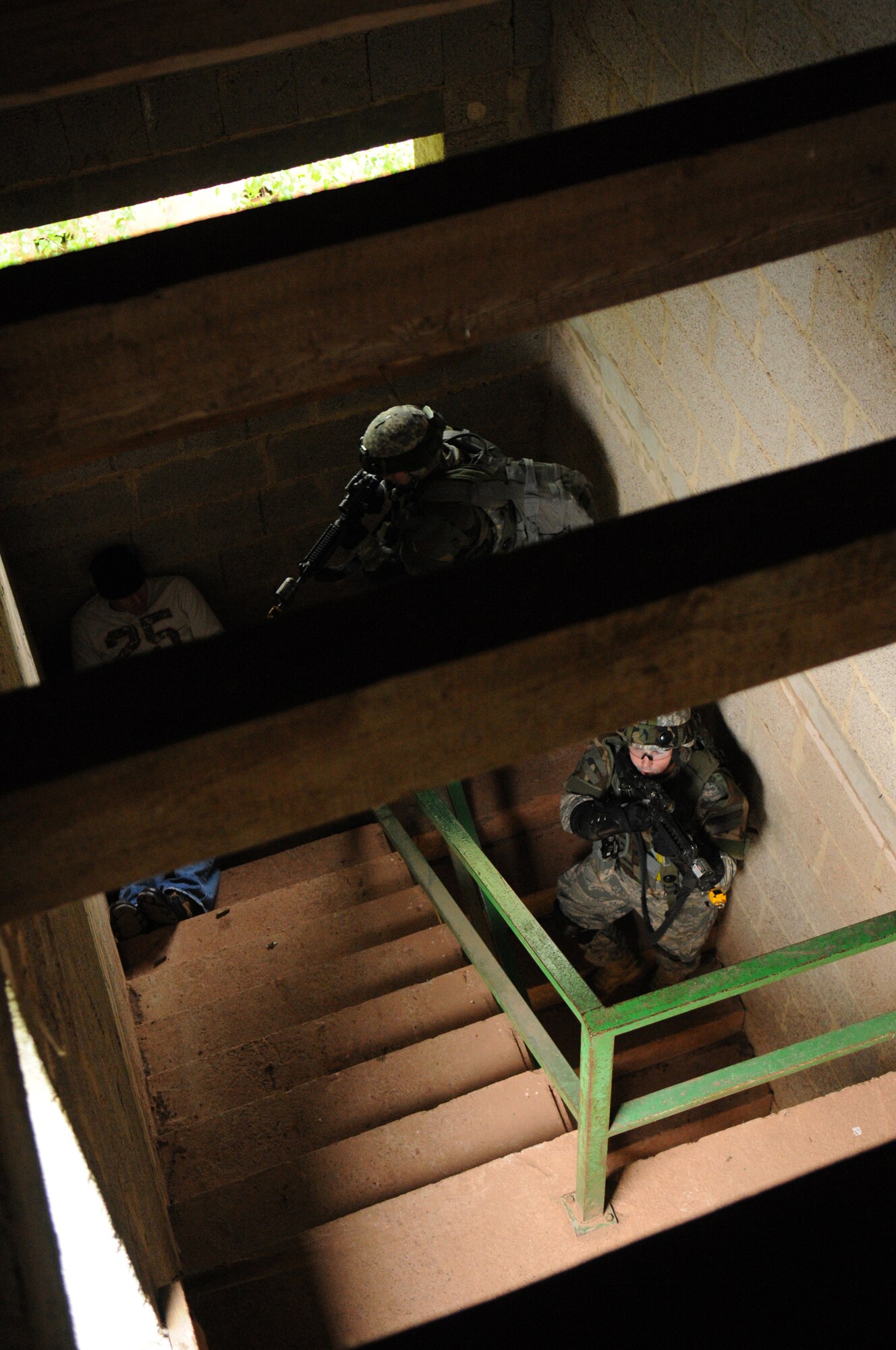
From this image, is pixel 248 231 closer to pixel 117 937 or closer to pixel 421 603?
pixel 421 603

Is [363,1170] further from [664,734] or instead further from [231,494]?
[231,494]

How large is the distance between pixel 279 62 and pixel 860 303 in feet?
8.64

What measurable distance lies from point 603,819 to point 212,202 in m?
5.48

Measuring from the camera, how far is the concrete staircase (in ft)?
12.1

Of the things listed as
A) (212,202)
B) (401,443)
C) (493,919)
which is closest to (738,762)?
(493,919)

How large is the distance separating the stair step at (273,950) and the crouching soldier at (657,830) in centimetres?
77

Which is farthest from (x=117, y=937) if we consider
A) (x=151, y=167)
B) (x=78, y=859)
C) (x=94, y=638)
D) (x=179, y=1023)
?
(x=78, y=859)

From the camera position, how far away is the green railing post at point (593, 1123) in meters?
3.00

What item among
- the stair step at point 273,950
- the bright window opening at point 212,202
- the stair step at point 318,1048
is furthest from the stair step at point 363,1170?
the bright window opening at point 212,202

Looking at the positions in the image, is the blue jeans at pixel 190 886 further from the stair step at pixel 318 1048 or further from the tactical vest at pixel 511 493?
the tactical vest at pixel 511 493

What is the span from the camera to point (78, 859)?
4.17 feet

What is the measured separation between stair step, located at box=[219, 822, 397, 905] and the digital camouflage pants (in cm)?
83

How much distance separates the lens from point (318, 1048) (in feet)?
14.2

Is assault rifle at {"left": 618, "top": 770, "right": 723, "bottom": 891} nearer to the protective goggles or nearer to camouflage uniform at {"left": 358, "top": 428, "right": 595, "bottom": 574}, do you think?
the protective goggles
